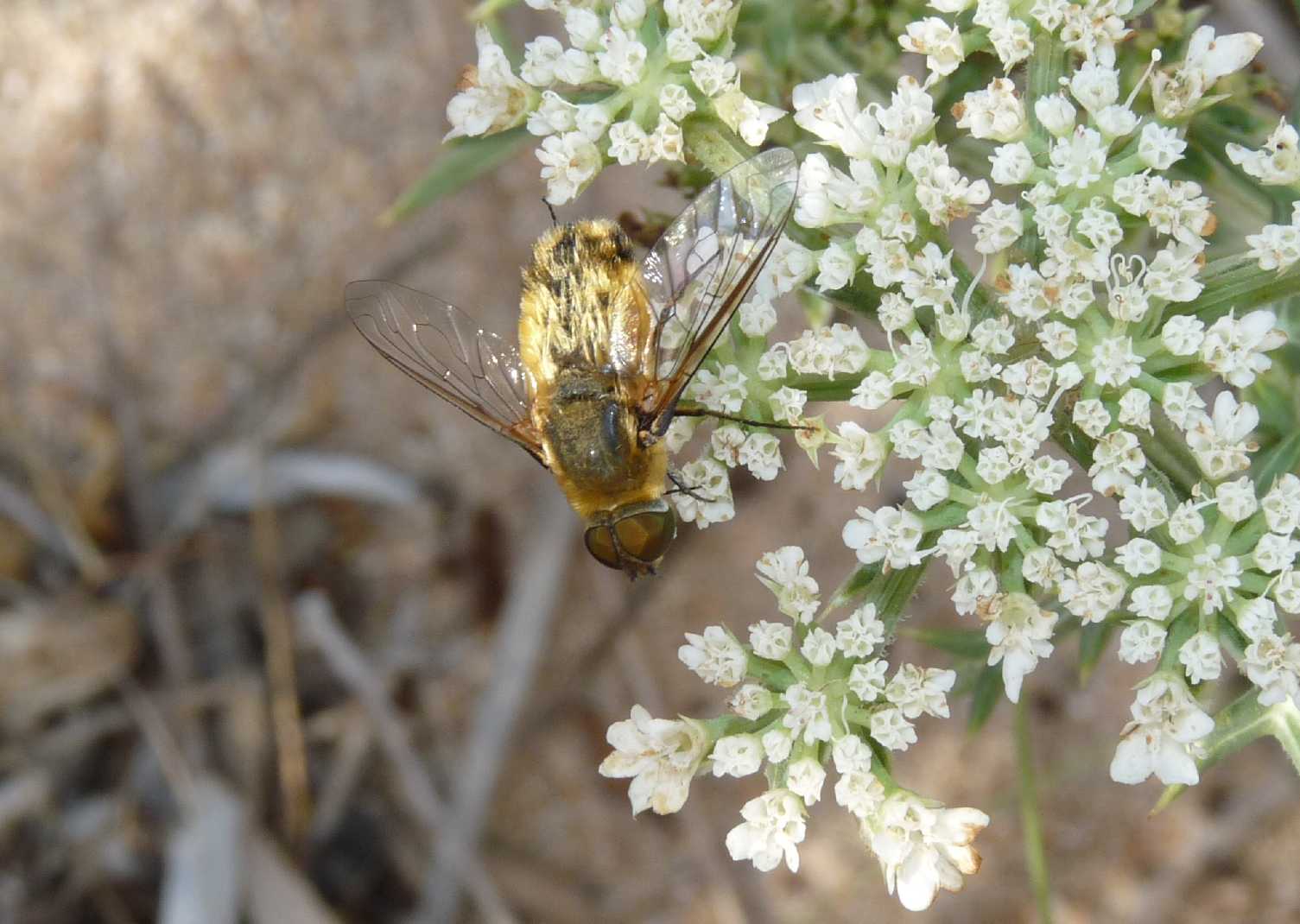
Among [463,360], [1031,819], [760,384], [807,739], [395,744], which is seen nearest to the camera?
[807,739]

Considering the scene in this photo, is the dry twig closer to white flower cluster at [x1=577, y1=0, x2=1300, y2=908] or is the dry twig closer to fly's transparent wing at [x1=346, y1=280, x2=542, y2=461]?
fly's transparent wing at [x1=346, y1=280, x2=542, y2=461]

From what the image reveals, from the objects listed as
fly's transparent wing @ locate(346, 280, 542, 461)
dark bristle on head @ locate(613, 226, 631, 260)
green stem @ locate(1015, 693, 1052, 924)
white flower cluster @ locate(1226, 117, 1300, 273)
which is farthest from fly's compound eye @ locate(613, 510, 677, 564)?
white flower cluster @ locate(1226, 117, 1300, 273)

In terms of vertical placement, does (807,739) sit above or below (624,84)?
below

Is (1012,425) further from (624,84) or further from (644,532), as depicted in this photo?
(624,84)

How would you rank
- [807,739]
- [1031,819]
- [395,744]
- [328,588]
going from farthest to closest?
[328,588] → [395,744] → [1031,819] → [807,739]

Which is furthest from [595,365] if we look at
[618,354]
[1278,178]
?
[1278,178]

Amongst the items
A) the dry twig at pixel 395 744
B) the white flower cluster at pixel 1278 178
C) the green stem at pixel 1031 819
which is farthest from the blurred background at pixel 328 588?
the white flower cluster at pixel 1278 178

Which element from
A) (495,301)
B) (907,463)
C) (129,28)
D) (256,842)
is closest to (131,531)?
(256,842)

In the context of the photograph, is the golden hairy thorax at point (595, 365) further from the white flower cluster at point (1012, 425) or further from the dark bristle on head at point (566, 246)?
the white flower cluster at point (1012, 425)
